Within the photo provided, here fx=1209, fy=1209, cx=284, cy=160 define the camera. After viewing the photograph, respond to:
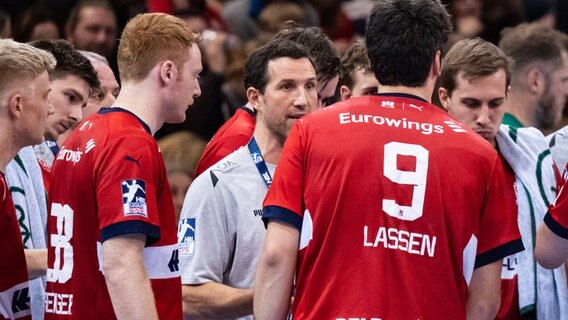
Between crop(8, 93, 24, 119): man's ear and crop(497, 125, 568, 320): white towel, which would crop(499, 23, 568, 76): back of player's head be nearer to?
crop(497, 125, 568, 320): white towel

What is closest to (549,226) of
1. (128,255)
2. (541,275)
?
(541,275)

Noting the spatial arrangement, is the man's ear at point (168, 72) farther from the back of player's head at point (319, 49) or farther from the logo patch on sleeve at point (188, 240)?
the back of player's head at point (319, 49)

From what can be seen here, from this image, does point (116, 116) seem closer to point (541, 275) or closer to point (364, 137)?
point (364, 137)

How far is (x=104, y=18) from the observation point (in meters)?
9.91

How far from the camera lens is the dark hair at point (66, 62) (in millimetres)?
6188

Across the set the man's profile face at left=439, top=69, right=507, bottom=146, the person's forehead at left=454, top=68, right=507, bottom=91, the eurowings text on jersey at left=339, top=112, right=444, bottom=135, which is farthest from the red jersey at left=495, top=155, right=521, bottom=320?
the eurowings text on jersey at left=339, top=112, right=444, bottom=135

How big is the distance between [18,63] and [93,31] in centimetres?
491

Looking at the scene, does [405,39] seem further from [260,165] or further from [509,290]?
[509,290]

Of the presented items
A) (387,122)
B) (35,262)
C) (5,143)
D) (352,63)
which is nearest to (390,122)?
(387,122)

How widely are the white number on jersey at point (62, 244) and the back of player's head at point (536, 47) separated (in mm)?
3484

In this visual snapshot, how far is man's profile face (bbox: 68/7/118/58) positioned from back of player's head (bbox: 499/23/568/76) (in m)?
3.63

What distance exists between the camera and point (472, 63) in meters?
6.26

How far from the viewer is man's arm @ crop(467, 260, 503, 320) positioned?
15.3 feet

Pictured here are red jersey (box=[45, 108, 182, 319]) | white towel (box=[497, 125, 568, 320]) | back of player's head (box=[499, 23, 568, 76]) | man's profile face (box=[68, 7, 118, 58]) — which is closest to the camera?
red jersey (box=[45, 108, 182, 319])
